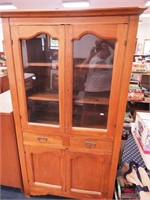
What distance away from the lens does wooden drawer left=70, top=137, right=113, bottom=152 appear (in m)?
1.30

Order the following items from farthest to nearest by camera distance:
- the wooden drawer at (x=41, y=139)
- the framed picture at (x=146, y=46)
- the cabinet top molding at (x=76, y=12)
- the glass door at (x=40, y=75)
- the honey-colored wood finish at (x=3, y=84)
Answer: the framed picture at (x=146, y=46) < the honey-colored wood finish at (x=3, y=84) < the wooden drawer at (x=41, y=139) < the glass door at (x=40, y=75) < the cabinet top molding at (x=76, y=12)

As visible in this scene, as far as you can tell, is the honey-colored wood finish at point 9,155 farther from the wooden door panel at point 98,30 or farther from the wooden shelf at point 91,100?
the wooden door panel at point 98,30

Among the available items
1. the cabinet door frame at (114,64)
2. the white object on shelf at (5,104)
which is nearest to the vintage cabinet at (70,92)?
the cabinet door frame at (114,64)

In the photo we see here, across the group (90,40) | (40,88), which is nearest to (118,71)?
(90,40)

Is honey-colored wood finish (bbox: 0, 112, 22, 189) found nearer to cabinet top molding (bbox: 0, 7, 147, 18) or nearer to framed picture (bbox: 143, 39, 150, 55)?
cabinet top molding (bbox: 0, 7, 147, 18)

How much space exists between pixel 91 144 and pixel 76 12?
97 centimetres

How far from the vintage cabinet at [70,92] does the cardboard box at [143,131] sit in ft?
0.82

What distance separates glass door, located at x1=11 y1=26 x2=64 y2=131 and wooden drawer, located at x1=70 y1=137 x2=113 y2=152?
0.64 feet

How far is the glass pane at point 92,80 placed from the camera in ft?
3.66

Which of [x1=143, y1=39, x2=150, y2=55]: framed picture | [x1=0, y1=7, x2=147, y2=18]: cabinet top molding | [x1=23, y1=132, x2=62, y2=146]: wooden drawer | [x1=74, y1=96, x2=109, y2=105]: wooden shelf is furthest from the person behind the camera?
[x1=143, y1=39, x2=150, y2=55]: framed picture

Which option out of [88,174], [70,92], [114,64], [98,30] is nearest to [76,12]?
[98,30]

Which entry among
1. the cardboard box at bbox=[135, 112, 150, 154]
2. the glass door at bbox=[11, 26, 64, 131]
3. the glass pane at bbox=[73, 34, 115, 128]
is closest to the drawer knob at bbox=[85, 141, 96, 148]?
the glass pane at bbox=[73, 34, 115, 128]

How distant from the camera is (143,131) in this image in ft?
4.59

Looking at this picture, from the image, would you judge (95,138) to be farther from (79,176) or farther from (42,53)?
A: (42,53)
